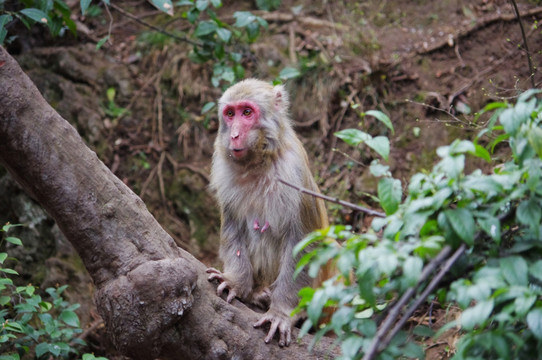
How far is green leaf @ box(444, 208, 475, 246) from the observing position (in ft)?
8.57

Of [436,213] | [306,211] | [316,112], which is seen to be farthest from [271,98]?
[316,112]

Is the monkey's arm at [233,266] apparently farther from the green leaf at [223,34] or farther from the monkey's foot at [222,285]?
the green leaf at [223,34]

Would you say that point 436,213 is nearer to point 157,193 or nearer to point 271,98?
point 271,98

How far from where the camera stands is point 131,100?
31.3 ft

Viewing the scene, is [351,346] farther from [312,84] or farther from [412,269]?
[312,84]

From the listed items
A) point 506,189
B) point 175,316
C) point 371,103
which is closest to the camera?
point 506,189

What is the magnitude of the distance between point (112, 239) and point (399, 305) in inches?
98.7

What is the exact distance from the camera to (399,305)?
2.66 meters

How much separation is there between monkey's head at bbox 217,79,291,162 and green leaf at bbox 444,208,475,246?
2.68 meters

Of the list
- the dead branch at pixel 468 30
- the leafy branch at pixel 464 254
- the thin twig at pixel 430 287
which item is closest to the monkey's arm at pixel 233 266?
the leafy branch at pixel 464 254

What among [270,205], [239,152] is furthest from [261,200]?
[239,152]

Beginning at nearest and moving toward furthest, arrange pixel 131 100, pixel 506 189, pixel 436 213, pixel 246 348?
pixel 506 189 → pixel 436 213 → pixel 246 348 → pixel 131 100

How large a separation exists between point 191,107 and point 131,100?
102 centimetres

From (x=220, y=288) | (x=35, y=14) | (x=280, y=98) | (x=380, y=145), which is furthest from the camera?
(x=35, y=14)
